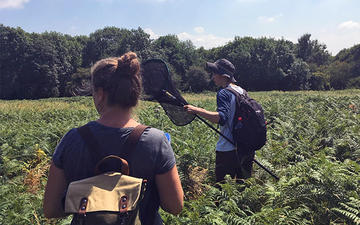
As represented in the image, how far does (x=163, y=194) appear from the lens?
178 cm

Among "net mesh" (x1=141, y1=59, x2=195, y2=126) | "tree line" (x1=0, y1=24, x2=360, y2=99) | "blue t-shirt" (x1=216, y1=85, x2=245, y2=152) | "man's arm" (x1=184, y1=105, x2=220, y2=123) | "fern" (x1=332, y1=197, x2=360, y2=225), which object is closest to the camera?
"net mesh" (x1=141, y1=59, x2=195, y2=126)

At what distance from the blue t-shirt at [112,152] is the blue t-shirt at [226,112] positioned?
79.6 inches

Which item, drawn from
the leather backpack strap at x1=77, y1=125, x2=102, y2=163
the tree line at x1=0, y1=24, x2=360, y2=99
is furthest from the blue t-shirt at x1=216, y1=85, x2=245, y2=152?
the tree line at x1=0, y1=24, x2=360, y2=99

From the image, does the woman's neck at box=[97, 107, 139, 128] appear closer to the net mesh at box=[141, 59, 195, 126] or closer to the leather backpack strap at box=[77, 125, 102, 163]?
the leather backpack strap at box=[77, 125, 102, 163]

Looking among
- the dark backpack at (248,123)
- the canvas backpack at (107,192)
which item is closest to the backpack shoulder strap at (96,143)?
the canvas backpack at (107,192)

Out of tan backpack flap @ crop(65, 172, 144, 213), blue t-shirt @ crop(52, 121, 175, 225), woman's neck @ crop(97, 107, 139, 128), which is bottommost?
tan backpack flap @ crop(65, 172, 144, 213)

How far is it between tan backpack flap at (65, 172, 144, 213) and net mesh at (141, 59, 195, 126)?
1.23 m

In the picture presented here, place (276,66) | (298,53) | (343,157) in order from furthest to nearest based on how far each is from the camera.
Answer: (298,53) < (276,66) < (343,157)

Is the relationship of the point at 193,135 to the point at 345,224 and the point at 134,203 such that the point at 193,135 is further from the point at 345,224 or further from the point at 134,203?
the point at 134,203

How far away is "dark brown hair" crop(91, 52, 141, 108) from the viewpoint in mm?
1697

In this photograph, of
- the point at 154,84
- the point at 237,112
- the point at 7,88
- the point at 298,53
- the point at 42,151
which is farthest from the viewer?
the point at 298,53

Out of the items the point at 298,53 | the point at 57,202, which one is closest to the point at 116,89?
the point at 57,202

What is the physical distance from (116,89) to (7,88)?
64167 millimetres

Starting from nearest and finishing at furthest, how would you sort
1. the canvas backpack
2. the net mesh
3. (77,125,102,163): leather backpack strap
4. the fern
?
1. the canvas backpack
2. (77,125,102,163): leather backpack strap
3. the net mesh
4. the fern
